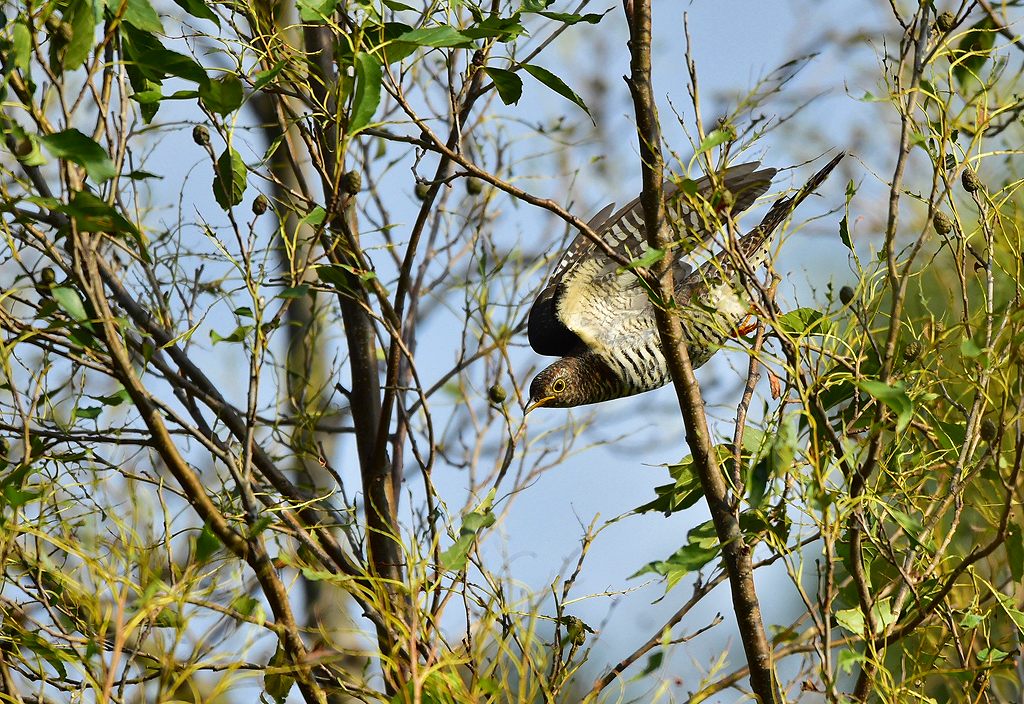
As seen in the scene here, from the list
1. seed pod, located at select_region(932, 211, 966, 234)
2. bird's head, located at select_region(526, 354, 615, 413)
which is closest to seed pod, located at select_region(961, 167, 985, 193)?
seed pod, located at select_region(932, 211, 966, 234)

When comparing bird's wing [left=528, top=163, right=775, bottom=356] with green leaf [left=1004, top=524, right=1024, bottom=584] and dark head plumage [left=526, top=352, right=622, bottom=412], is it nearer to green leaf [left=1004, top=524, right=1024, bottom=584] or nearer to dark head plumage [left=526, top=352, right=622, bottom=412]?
dark head plumage [left=526, top=352, right=622, bottom=412]

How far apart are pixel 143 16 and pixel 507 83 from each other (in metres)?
0.54

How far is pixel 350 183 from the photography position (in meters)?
1.76

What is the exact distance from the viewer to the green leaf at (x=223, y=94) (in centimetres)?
138

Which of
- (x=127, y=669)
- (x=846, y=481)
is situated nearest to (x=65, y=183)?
(x=127, y=669)

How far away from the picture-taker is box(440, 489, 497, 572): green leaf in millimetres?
1429

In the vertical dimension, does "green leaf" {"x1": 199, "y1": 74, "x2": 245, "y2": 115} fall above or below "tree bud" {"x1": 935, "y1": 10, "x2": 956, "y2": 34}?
above

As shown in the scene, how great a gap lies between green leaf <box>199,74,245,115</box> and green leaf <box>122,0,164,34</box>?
88 millimetres

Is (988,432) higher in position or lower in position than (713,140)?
lower

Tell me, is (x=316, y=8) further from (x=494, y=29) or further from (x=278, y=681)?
(x=278, y=681)

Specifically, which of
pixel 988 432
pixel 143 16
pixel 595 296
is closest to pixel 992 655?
pixel 988 432

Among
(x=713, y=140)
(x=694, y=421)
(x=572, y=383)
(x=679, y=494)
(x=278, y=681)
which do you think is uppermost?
(x=713, y=140)

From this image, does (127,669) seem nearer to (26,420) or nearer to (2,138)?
(26,420)

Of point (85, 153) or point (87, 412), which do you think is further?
point (87, 412)
